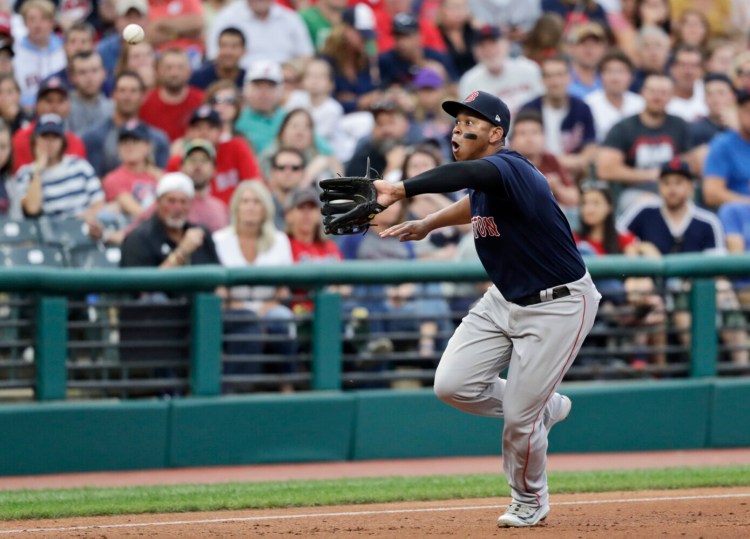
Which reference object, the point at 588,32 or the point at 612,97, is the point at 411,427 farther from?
the point at 588,32

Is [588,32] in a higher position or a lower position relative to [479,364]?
higher

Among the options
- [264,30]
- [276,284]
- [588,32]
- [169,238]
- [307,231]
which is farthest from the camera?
[588,32]

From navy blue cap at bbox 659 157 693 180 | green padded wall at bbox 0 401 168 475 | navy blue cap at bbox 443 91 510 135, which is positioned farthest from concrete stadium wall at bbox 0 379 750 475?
navy blue cap at bbox 443 91 510 135

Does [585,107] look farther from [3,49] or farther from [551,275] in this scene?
[551,275]

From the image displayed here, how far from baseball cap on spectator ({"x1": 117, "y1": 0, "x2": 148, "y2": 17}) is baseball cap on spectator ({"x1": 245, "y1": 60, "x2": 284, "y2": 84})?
1.38 metres

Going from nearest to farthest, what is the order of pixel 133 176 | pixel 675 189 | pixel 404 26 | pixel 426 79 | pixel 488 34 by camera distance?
pixel 133 176 → pixel 675 189 → pixel 426 79 → pixel 488 34 → pixel 404 26

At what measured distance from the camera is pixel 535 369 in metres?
5.94

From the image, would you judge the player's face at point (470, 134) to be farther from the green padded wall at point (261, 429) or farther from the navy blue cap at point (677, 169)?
the navy blue cap at point (677, 169)

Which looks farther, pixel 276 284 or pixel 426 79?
pixel 426 79

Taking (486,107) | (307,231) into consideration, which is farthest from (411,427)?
(486,107)

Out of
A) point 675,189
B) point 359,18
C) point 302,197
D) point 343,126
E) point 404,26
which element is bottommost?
point 302,197

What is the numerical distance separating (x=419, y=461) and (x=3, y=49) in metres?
4.92

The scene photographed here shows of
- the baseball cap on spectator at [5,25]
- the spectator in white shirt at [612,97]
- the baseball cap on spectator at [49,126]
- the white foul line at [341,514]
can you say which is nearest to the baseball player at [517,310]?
the white foul line at [341,514]

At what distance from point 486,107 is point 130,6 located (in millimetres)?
7159
